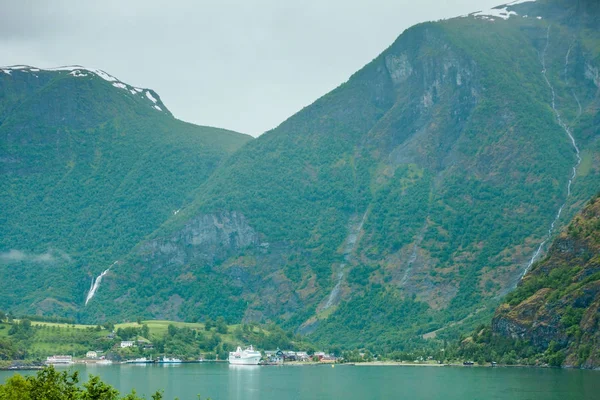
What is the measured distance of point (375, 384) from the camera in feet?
520

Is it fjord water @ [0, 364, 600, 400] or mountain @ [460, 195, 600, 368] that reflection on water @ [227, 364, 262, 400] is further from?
mountain @ [460, 195, 600, 368]

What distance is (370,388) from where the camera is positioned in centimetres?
15112

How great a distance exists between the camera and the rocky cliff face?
173 m

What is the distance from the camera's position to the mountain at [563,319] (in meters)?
174

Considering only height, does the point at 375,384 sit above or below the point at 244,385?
below

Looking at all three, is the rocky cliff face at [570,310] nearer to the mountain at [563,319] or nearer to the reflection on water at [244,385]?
the mountain at [563,319]

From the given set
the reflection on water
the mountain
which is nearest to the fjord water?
the reflection on water

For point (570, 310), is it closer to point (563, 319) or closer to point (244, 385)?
point (563, 319)

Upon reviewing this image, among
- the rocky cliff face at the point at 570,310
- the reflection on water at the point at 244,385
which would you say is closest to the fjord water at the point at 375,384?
the reflection on water at the point at 244,385

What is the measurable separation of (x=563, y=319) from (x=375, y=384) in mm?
43386

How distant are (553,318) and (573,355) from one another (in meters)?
12.2

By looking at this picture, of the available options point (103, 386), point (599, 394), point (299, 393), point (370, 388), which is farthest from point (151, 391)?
point (103, 386)

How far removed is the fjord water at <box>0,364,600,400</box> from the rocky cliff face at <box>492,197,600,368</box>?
7993mm

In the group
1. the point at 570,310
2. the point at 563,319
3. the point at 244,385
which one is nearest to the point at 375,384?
the point at 244,385
